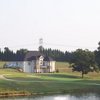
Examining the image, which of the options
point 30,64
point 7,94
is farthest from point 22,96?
point 30,64

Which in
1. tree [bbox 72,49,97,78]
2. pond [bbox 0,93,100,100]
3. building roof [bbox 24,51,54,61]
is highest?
Answer: building roof [bbox 24,51,54,61]

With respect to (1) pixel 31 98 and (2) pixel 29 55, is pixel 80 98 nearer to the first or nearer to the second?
(1) pixel 31 98

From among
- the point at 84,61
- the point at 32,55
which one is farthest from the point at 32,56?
the point at 84,61

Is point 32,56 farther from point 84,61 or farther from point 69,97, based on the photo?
point 69,97

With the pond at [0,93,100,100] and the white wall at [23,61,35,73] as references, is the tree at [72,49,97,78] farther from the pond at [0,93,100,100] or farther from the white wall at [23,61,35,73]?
the pond at [0,93,100,100]

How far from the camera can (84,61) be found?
5340 inches

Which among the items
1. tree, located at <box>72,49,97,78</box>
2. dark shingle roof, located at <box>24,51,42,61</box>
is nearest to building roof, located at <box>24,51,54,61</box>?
dark shingle roof, located at <box>24,51,42,61</box>

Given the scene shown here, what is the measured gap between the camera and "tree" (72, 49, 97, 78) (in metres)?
135

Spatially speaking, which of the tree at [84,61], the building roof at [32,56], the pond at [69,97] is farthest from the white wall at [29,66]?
the pond at [69,97]

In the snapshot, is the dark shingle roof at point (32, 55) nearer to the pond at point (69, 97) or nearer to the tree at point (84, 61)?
the tree at point (84, 61)

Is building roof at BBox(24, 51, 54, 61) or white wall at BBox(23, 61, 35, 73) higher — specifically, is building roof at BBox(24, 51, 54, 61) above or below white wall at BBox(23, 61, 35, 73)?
above

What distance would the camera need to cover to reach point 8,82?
89062mm

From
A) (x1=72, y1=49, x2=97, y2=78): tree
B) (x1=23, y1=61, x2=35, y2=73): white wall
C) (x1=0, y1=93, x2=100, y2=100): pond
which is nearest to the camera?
(x1=0, y1=93, x2=100, y2=100): pond

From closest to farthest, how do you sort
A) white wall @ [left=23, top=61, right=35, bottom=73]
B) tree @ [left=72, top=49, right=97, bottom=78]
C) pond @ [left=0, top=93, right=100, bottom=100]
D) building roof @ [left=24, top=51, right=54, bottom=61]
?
pond @ [left=0, top=93, right=100, bottom=100], tree @ [left=72, top=49, right=97, bottom=78], white wall @ [left=23, top=61, right=35, bottom=73], building roof @ [left=24, top=51, right=54, bottom=61]
